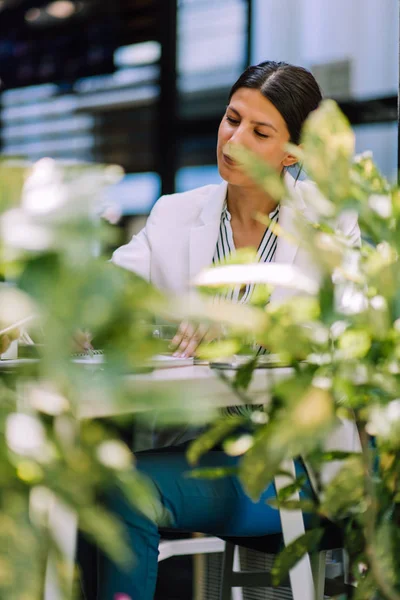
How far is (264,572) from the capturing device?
184cm

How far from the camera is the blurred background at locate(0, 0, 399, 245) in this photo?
12.5 ft

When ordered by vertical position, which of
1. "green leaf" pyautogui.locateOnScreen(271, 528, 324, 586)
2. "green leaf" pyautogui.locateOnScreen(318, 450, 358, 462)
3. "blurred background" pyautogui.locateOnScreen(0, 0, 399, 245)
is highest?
"blurred background" pyautogui.locateOnScreen(0, 0, 399, 245)

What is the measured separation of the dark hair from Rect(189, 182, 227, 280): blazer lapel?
25 cm

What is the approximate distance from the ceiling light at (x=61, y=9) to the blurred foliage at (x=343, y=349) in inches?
180

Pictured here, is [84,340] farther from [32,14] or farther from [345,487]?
[32,14]

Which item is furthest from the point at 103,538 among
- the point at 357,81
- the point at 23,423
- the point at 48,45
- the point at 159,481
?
the point at 48,45

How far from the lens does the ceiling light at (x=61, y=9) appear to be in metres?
4.95

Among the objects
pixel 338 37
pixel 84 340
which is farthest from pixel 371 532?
pixel 338 37

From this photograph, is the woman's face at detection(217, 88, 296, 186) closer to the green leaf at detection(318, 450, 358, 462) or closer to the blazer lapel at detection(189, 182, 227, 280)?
the blazer lapel at detection(189, 182, 227, 280)

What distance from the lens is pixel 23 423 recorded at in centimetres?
45

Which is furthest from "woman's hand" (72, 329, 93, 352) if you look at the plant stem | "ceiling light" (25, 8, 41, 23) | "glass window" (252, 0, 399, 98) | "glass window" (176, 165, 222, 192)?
"ceiling light" (25, 8, 41, 23)

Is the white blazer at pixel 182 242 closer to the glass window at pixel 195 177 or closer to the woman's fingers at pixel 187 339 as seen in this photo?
the woman's fingers at pixel 187 339

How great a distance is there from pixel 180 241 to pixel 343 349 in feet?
5.76

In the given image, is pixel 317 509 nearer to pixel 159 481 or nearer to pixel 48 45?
pixel 159 481
